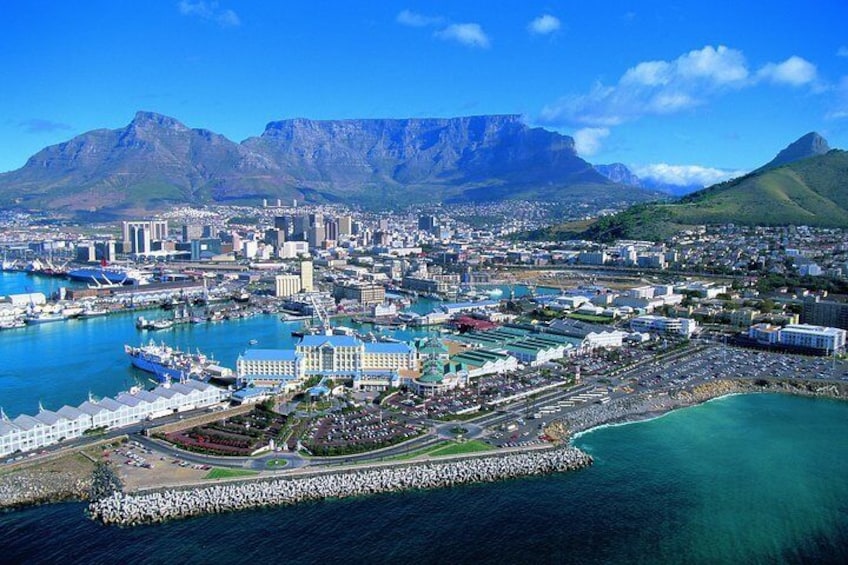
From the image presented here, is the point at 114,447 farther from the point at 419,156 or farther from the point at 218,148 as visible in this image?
the point at 419,156

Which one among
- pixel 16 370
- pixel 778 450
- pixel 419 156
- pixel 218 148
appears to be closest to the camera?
pixel 778 450

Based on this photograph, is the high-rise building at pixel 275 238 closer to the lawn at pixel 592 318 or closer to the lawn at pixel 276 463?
the lawn at pixel 592 318

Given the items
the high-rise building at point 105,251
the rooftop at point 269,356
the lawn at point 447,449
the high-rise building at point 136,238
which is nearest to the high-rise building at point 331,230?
the high-rise building at point 136,238

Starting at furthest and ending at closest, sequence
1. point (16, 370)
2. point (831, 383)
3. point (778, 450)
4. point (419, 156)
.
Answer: point (419, 156) → point (16, 370) → point (831, 383) → point (778, 450)

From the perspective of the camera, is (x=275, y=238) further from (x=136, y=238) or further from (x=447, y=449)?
(x=447, y=449)

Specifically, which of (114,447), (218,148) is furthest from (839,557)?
(218,148)

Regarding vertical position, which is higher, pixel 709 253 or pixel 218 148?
pixel 218 148

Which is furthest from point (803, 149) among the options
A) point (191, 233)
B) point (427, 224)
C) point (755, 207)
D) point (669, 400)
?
point (669, 400)
